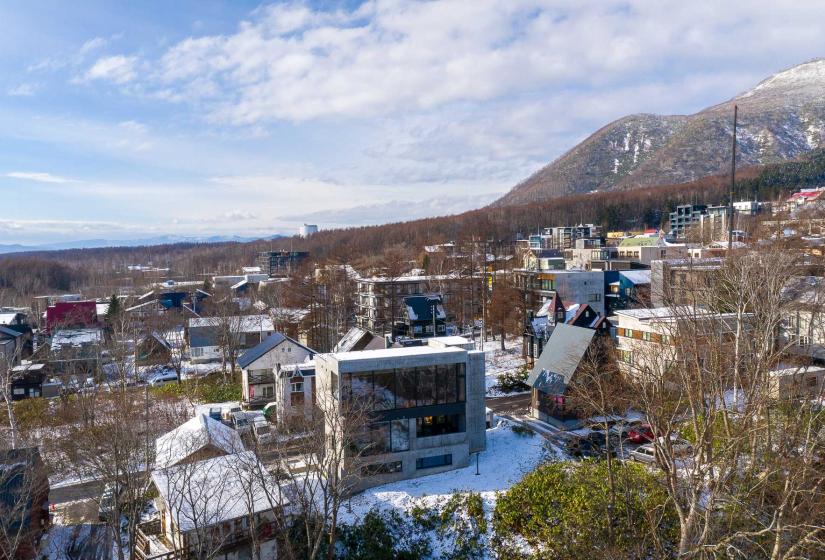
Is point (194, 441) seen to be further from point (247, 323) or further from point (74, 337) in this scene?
point (74, 337)

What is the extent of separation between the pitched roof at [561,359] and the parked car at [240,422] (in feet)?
41.6

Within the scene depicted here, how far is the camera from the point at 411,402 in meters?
18.5

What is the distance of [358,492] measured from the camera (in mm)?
17172

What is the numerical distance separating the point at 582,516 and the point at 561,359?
12146 mm

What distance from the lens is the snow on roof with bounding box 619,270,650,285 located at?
38.1 meters

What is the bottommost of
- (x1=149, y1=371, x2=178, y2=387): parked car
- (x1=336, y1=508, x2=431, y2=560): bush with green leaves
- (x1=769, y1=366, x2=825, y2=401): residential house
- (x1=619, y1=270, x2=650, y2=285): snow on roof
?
(x1=149, y1=371, x2=178, y2=387): parked car

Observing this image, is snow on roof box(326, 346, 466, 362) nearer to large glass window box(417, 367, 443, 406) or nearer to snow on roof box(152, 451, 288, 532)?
large glass window box(417, 367, 443, 406)

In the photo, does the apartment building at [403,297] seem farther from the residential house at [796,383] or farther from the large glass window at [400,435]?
the residential house at [796,383]

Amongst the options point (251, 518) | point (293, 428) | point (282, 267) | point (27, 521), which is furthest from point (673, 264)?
point (282, 267)

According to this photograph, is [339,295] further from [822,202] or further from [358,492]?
[822,202]

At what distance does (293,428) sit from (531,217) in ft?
323

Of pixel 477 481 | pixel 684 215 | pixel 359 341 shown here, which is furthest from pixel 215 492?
pixel 684 215

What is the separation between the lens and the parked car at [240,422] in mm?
22058

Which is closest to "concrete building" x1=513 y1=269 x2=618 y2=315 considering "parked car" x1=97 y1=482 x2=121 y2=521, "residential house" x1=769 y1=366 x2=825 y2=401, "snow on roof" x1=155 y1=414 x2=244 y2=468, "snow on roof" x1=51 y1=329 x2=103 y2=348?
"residential house" x1=769 y1=366 x2=825 y2=401
